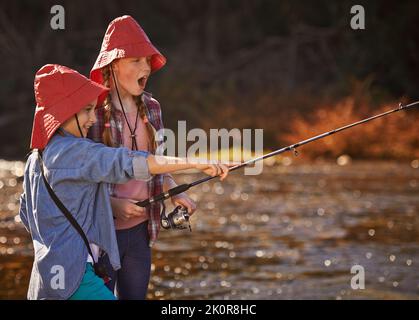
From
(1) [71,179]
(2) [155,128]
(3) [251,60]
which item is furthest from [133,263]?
(3) [251,60]

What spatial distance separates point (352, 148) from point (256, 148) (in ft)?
6.45

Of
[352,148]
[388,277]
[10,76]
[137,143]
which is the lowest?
[388,277]

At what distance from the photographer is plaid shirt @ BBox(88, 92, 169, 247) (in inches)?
171

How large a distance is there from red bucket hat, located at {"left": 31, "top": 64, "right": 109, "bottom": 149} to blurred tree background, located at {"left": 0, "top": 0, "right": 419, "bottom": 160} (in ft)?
51.3

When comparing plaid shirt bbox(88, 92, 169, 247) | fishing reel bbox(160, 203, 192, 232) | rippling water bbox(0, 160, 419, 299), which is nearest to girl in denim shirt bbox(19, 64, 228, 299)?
plaid shirt bbox(88, 92, 169, 247)

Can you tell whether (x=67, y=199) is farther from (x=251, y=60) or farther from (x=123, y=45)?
(x=251, y=60)

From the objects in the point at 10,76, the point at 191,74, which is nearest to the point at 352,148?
the point at 191,74

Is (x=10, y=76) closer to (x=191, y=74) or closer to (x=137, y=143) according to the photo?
(x=191, y=74)

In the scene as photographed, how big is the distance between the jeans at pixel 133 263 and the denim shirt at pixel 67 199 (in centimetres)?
49

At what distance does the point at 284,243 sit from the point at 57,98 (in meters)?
6.12

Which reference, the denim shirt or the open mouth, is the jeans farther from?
the open mouth

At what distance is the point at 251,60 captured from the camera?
2853cm

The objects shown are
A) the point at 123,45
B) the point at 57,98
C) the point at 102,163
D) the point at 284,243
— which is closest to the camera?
the point at 102,163

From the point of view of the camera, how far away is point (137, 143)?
4.40 m
